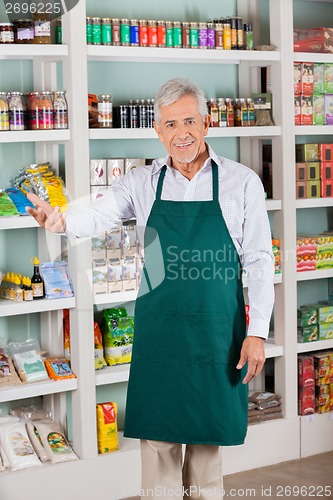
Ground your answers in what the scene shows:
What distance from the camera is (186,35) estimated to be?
4031mm

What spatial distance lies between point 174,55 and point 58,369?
58.7 inches

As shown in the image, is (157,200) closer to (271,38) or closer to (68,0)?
(68,0)

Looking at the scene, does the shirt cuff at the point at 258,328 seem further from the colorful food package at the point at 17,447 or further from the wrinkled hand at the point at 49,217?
the colorful food package at the point at 17,447

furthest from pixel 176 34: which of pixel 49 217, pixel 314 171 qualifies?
pixel 49 217

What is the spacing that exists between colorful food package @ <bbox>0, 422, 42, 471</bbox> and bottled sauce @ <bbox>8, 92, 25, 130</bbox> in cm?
131

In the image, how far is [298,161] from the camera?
450 centimetres

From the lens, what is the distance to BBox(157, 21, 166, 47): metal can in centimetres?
395

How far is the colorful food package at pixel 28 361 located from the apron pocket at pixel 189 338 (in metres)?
1.12

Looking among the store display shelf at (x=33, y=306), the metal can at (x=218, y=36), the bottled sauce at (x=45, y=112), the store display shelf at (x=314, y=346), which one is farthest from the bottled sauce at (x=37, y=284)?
the store display shelf at (x=314, y=346)

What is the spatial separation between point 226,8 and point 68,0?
1.10 m

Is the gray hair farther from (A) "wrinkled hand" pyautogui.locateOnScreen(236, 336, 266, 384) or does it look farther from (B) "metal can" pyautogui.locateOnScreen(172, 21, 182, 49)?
(B) "metal can" pyautogui.locateOnScreen(172, 21, 182, 49)

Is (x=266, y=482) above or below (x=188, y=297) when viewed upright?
below

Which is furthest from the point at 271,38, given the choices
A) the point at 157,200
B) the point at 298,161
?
the point at 157,200

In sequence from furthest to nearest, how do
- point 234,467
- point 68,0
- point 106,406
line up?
point 234,467, point 106,406, point 68,0
